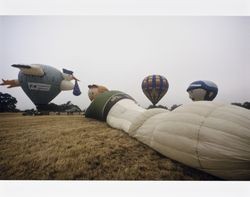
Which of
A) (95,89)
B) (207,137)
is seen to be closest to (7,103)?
(95,89)

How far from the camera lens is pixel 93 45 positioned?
2.65 metres

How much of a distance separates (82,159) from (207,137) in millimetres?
959

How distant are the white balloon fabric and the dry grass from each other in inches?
4.2

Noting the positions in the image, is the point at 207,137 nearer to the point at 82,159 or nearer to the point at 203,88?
the point at 82,159

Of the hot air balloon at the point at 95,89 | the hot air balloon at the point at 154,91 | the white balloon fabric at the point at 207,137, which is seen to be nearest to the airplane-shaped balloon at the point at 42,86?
the hot air balloon at the point at 95,89

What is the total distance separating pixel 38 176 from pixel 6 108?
1314mm

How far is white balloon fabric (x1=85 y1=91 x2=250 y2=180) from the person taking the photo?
144cm

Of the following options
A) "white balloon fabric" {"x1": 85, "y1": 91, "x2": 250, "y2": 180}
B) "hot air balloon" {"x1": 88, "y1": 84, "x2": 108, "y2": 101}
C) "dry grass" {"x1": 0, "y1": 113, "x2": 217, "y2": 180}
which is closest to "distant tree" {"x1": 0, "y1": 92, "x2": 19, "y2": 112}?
"dry grass" {"x1": 0, "y1": 113, "x2": 217, "y2": 180}

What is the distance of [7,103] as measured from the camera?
8.98 ft

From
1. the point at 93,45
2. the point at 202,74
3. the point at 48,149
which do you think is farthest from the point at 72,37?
the point at 202,74

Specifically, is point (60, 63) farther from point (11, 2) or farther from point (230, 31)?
point (230, 31)

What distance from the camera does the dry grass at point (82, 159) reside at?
66.3 inches

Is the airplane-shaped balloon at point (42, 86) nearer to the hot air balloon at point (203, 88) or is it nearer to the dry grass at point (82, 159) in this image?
the dry grass at point (82, 159)

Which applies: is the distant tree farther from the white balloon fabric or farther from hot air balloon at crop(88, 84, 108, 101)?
the white balloon fabric
